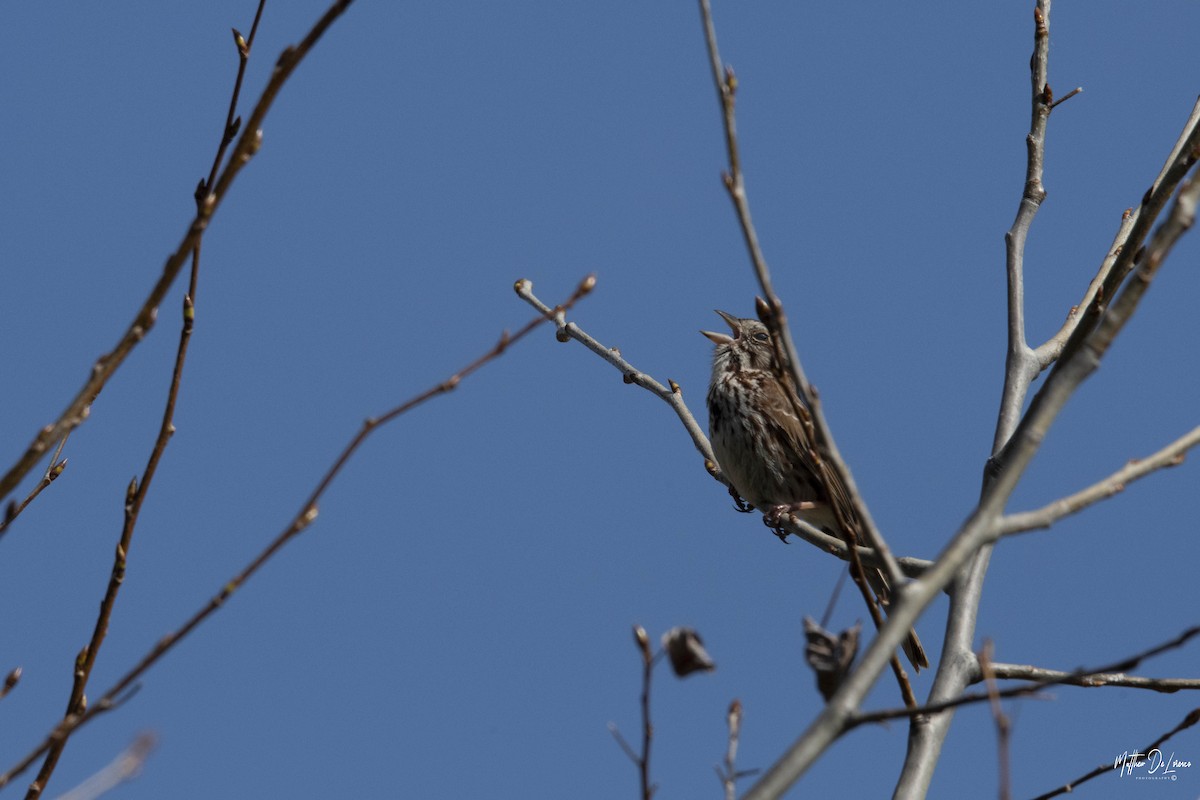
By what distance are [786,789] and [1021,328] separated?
9.09 ft

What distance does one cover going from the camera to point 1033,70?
4801 millimetres

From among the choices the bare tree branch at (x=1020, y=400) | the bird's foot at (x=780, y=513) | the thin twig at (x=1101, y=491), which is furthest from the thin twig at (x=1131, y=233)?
the bird's foot at (x=780, y=513)

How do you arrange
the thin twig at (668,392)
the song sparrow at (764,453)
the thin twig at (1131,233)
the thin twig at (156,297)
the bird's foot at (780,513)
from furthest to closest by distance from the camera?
the song sparrow at (764,453), the bird's foot at (780,513), the thin twig at (668,392), the thin twig at (1131,233), the thin twig at (156,297)

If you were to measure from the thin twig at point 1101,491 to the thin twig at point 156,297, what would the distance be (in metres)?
1.41

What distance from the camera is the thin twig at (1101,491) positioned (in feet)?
7.72

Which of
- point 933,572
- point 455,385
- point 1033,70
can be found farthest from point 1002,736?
point 1033,70

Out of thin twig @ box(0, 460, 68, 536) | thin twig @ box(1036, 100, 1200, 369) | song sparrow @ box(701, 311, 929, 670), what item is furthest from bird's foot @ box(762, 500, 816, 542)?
thin twig @ box(0, 460, 68, 536)

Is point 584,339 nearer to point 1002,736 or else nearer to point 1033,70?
point 1033,70

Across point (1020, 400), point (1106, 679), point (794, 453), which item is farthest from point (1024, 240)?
point (794, 453)

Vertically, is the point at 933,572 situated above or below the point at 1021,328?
below

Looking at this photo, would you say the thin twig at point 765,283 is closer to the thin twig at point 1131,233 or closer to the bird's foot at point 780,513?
the thin twig at point 1131,233

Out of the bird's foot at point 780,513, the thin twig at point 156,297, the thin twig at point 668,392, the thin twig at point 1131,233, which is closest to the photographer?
the thin twig at point 156,297

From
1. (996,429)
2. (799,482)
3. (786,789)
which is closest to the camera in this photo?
(786,789)

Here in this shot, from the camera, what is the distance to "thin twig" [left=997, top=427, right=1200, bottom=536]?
7.72 feet
